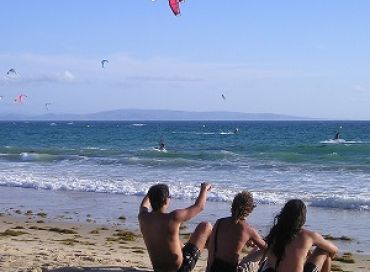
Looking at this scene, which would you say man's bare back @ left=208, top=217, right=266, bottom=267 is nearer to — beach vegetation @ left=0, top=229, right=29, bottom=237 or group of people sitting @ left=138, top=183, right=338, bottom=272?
group of people sitting @ left=138, top=183, right=338, bottom=272

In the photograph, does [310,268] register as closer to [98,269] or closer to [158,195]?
[158,195]

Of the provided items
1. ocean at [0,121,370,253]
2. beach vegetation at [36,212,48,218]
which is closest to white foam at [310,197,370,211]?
ocean at [0,121,370,253]

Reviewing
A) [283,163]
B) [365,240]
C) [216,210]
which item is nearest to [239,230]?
[365,240]

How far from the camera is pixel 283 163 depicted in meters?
28.2

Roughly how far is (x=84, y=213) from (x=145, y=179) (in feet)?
26.3

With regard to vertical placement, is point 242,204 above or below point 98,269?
above

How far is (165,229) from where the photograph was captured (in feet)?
20.3

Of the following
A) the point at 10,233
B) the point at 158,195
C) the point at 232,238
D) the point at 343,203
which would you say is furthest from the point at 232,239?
the point at 343,203

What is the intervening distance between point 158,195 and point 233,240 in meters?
0.76

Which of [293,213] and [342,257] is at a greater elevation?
[293,213]

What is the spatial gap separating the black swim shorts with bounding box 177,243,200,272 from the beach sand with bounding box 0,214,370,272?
1009 mm

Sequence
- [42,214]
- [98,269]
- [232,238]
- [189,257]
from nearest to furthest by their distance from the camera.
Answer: [232,238] → [189,257] → [98,269] → [42,214]

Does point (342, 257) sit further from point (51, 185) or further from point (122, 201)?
point (51, 185)

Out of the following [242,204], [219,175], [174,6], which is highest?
[174,6]
